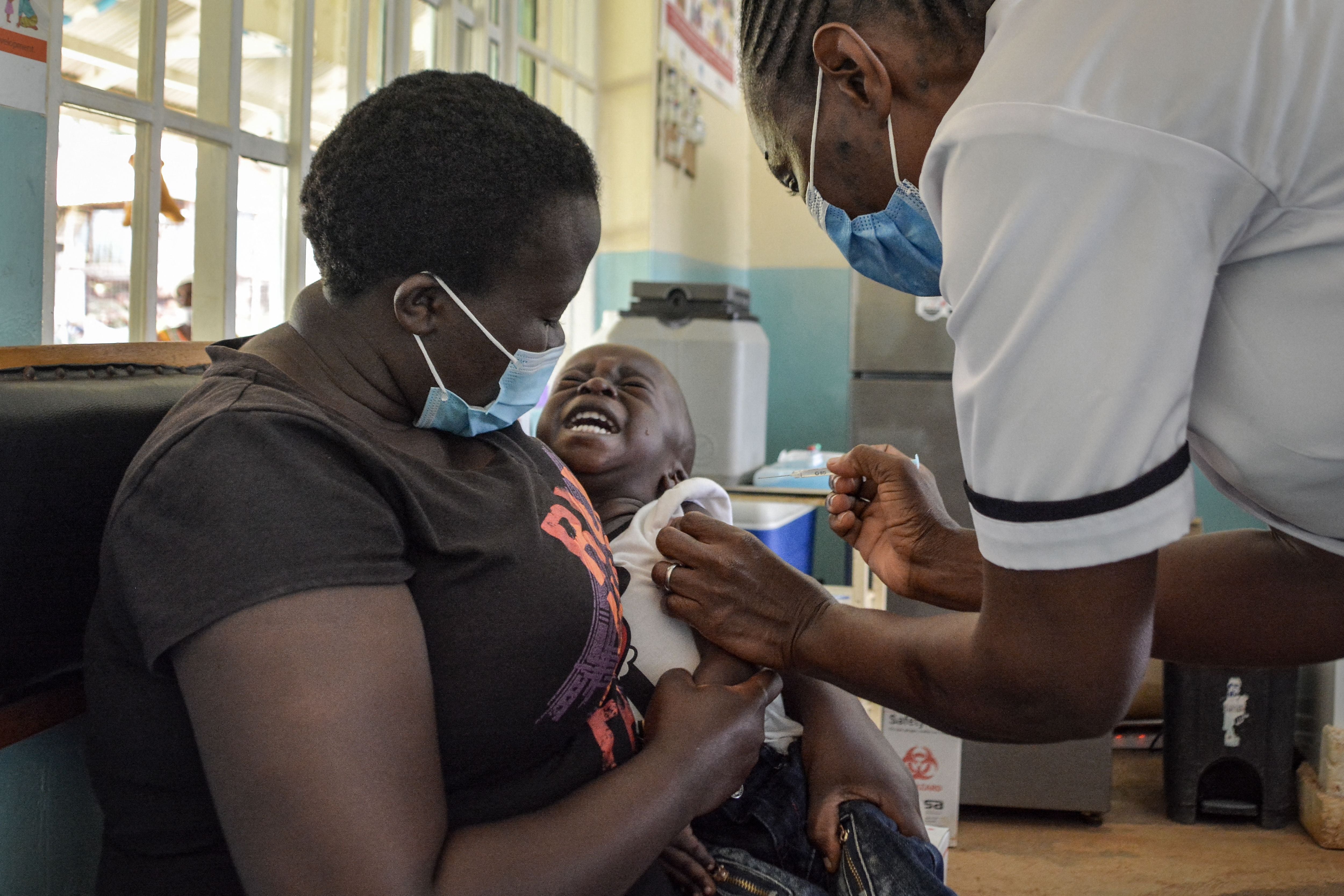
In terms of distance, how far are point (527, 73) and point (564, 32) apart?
45 cm

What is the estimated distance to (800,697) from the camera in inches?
70.2

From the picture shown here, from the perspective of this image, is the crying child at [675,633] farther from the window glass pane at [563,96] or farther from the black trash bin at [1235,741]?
the black trash bin at [1235,741]

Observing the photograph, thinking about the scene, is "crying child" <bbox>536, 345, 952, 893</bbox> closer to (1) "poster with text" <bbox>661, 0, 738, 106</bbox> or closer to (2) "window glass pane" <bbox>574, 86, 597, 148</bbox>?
(2) "window glass pane" <bbox>574, 86, 597, 148</bbox>

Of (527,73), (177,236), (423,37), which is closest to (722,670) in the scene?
(177,236)

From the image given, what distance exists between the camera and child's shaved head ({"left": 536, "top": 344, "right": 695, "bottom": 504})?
7.22ft

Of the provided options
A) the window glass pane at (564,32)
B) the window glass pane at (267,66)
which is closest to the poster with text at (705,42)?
the window glass pane at (564,32)

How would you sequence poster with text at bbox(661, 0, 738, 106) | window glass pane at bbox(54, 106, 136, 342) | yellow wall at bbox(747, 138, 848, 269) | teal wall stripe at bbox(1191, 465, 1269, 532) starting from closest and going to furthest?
window glass pane at bbox(54, 106, 136, 342)
poster with text at bbox(661, 0, 738, 106)
teal wall stripe at bbox(1191, 465, 1269, 532)
yellow wall at bbox(747, 138, 848, 269)

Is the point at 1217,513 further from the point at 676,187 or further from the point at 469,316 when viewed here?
the point at 469,316

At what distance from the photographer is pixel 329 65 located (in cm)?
263

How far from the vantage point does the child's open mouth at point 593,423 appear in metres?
2.25

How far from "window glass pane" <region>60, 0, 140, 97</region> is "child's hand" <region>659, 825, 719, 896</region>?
4.90 ft

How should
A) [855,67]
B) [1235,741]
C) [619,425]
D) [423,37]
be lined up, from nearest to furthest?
[855,67] < [619,425] < [423,37] < [1235,741]

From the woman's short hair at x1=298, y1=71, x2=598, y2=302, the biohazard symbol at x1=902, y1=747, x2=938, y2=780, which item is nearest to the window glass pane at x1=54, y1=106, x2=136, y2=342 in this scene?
the woman's short hair at x1=298, y1=71, x2=598, y2=302

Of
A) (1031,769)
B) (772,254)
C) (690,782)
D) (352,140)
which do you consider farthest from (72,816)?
(772,254)
